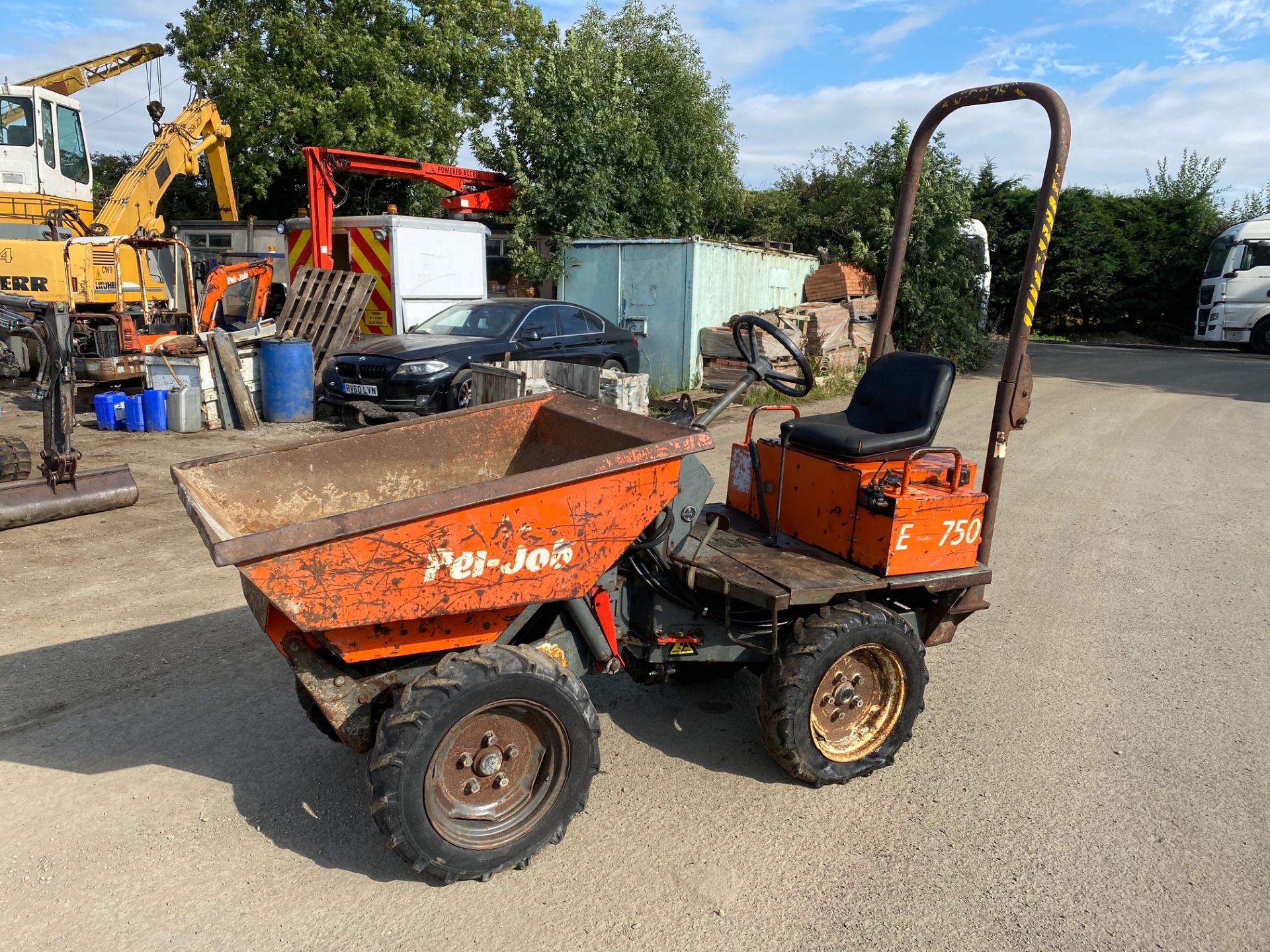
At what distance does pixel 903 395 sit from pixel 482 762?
8.21 ft

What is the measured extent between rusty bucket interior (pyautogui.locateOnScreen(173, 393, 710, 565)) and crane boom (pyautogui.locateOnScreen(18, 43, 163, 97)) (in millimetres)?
18379

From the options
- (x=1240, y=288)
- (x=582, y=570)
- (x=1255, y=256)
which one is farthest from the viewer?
(x=1240, y=288)

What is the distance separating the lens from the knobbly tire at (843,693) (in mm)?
3455

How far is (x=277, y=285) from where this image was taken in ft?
52.3

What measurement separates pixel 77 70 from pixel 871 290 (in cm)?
1653

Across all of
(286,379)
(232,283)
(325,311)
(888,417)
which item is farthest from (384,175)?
(888,417)

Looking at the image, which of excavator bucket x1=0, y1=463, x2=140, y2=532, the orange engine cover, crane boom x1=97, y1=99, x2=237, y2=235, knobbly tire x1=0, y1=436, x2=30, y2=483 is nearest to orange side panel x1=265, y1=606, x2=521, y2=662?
the orange engine cover

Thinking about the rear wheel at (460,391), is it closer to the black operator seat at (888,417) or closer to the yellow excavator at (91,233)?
the yellow excavator at (91,233)

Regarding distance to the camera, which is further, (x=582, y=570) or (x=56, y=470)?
(x=56, y=470)

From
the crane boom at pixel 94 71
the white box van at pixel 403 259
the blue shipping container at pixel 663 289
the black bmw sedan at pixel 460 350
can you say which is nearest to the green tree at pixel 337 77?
the crane boom at pixel 94 71

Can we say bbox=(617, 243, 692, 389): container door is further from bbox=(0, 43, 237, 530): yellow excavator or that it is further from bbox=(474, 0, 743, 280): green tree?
bbox=(0, 43, 237, 530): yellow excavator

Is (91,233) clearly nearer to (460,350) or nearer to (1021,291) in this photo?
(460,350)

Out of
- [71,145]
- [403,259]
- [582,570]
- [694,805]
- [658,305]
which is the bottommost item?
[694,805]

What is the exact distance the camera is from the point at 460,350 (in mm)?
10641
